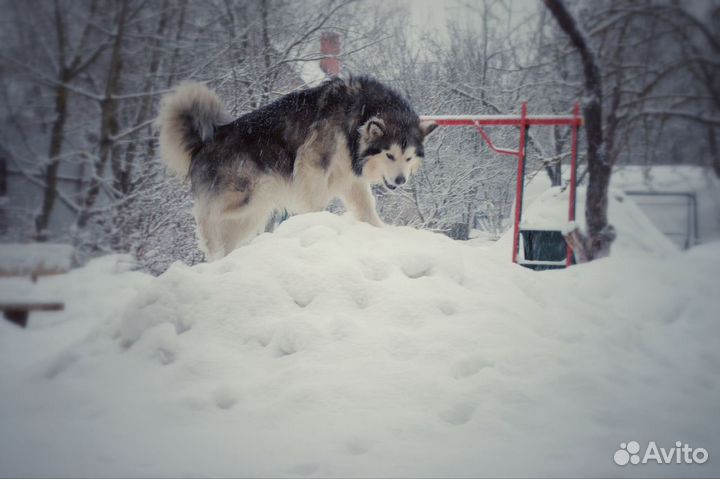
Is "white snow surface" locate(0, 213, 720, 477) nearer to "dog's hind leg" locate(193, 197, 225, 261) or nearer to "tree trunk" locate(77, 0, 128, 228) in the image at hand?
"tree trunk" locate(77, 0, 128, 228)

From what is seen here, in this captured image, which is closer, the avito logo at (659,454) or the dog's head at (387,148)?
the avito logo at (659,454)

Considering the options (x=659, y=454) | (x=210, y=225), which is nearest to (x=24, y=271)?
(x=210, y=225)

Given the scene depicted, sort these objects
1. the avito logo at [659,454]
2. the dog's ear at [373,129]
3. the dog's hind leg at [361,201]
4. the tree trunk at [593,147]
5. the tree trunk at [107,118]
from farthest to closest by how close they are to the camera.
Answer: the dog's hind leg at [361,201], the dog's ear at [373,129], the tree trunk at [593,147], the tree trunk at [107,118], the avito logo at [659,454]

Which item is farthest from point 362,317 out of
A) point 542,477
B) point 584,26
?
point 584,26

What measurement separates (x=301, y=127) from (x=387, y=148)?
0.69 meters

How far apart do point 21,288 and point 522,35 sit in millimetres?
3406

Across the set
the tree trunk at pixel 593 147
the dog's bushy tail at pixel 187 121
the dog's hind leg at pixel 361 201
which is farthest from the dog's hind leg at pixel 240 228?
the tree trunk at pixel 593 147

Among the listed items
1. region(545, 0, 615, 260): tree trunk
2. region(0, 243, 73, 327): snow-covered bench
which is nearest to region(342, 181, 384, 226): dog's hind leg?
region(545, 0, 615, 260): tree trunk

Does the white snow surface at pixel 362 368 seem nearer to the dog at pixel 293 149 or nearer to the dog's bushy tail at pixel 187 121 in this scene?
the dog at pixel 293 149

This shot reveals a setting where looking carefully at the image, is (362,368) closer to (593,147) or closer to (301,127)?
(593,147)

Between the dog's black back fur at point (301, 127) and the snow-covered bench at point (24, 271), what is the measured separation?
157 cm

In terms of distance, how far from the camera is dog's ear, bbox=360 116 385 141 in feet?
10.3

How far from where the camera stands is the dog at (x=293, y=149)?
10.6 feet

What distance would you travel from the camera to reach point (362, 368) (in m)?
1.64
